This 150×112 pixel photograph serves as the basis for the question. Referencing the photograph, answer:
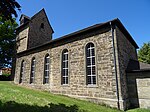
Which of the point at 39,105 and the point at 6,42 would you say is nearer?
the point at 39,105

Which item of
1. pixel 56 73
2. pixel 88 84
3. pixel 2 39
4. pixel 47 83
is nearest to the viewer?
pixel 88 84

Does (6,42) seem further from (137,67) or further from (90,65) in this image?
(137,67)

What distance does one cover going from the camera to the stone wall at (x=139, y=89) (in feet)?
29.7

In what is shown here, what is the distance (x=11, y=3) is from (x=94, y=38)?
6.78 meters

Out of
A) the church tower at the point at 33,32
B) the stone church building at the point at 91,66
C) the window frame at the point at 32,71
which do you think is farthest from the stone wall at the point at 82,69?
the church tower at the point at 33,32

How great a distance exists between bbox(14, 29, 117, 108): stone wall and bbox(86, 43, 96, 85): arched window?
34 cm

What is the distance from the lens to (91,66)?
1062 cm

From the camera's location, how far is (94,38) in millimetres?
10836

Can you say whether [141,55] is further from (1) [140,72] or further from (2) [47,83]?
(2) [47,83]

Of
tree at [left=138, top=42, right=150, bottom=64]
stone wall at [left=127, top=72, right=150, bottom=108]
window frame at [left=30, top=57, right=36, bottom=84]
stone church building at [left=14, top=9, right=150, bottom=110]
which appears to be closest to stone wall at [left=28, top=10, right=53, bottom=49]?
window frame at [left=30, top=57, right=36, bottom=84]

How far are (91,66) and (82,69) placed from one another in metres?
0.84

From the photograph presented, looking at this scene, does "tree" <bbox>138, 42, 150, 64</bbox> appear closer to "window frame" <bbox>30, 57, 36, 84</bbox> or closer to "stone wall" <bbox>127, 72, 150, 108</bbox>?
"stone wall" <bbox>127, 72, 150, 108</bbox>

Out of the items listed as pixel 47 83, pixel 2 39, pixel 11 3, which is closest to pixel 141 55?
pixel 47 83

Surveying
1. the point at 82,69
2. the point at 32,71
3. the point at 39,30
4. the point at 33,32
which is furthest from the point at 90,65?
the point at 39,30
